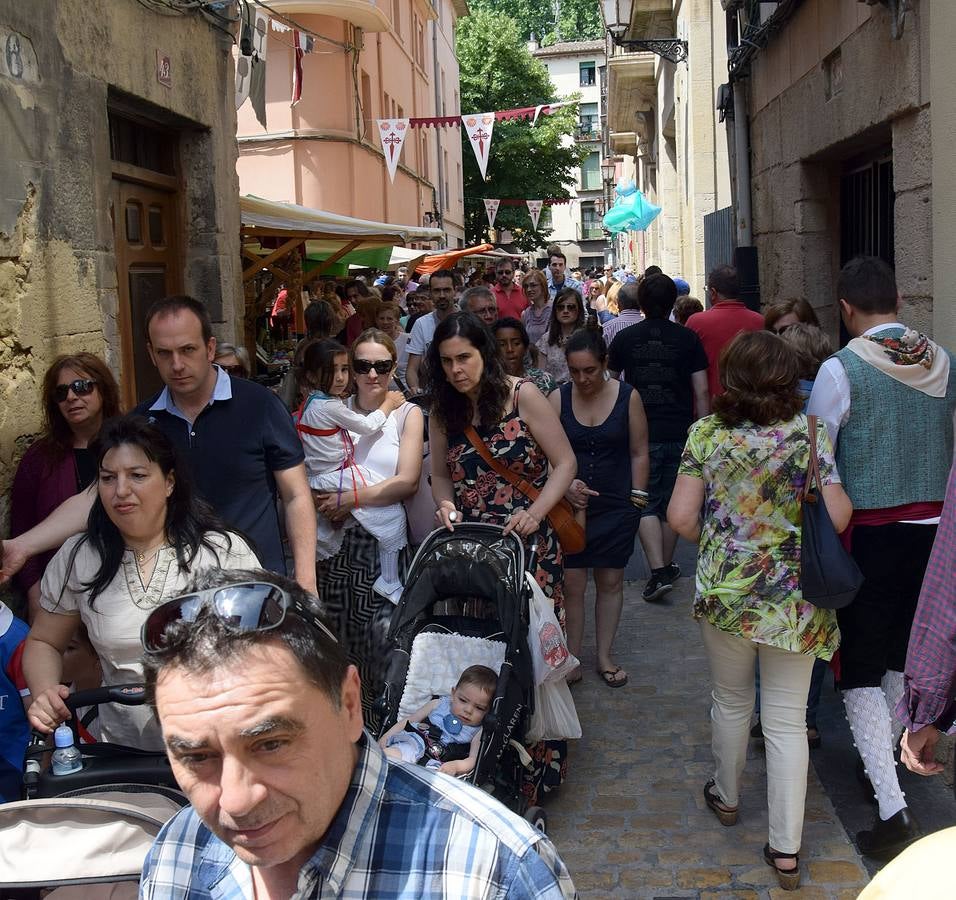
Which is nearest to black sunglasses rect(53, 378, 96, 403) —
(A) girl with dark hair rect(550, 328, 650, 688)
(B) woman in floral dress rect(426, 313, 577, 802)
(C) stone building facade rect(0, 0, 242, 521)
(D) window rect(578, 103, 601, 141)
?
(C) stone building facade rect(0, 0, 242, 521)

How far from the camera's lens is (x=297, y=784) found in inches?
62.5

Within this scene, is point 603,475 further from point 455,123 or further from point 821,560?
point 455,123

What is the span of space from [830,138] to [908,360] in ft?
13.5

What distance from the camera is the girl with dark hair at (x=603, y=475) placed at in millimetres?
5828

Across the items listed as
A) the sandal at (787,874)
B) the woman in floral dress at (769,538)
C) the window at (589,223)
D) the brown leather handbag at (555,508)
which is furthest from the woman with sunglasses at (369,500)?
the window at (589,223)

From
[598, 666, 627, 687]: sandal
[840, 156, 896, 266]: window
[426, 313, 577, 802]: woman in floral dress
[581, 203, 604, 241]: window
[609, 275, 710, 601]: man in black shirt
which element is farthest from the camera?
[581, 203, 604, 241]: window

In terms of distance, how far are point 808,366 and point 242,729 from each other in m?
3.90

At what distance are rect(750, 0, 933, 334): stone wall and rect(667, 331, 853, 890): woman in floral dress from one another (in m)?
2.35

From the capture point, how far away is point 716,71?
1488cm

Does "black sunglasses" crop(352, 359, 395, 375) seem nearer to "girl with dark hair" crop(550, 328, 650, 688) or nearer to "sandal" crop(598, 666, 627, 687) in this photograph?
"girl with dark hair" crop(550, 328, 650, 688)

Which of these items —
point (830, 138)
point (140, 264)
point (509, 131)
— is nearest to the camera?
point (140, 264)

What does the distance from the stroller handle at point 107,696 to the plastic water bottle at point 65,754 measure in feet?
0.40

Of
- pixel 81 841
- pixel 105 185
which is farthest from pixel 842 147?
pixel 81 841

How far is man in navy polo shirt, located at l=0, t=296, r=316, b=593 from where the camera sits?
4.09m
